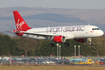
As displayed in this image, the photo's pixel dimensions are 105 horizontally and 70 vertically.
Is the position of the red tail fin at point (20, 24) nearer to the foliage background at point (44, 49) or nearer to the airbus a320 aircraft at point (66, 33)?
the airbus a320 aircraft at point (66, 33)

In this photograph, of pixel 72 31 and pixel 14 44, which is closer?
pixel 72 31

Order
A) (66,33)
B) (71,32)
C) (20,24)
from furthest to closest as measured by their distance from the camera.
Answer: (20,24), (66,33), (71,32)

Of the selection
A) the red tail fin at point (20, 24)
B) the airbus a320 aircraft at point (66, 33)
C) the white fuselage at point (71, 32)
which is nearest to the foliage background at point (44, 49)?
the red tail fin at point (20, 24)

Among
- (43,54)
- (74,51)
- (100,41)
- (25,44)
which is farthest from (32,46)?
(100,41)

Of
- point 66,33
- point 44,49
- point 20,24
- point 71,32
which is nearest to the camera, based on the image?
point 71,32

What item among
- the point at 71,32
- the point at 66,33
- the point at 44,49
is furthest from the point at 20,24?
the point at 44,49

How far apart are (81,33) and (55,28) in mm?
8053

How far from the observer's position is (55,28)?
69.1 meters

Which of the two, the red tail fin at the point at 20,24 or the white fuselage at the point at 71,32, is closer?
the white fuselage at the point at 71,32

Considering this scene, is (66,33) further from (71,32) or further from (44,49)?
(44,49)

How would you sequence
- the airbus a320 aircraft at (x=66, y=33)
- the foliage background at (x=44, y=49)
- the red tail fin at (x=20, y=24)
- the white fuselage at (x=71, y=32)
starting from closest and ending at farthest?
the white fuselage at (x=71, y=32)
the airbus a320 aircraft at (x=66, y=33)
the red tail fin at (x=20, y=24)
the foliage background at (x=44, y=49)

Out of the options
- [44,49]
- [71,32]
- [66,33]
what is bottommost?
[44,49]

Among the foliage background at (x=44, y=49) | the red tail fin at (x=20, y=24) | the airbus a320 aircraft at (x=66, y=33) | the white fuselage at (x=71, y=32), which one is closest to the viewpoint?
the white fuselage at (x=71, y=32)

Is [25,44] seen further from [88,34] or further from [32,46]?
[88,34]
